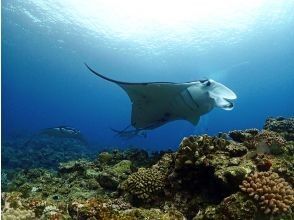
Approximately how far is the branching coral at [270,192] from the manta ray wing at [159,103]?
97.9 inches

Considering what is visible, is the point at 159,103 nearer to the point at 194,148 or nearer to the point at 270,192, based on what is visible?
the point at 194,148

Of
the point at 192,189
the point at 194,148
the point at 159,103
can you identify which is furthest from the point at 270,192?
the point at 159,103

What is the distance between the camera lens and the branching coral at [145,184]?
4.61 m

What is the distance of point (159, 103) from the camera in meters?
6.48

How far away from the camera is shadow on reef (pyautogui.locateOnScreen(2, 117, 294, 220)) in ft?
11.9

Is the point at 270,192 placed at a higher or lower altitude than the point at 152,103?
lower

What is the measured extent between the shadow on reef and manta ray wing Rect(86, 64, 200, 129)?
3.75ft

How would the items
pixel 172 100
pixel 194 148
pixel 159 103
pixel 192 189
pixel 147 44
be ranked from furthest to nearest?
1. pixel 147 44
2. pixel 159 103
3. pixel 172 100
4. pixel 194 148
5. pixel 192 189

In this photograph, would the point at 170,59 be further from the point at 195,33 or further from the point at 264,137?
the point at 264,137

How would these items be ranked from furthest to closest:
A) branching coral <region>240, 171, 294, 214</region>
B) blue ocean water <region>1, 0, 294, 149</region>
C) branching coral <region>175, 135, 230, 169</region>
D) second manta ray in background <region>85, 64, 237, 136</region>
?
1. blue ocean water <region>1, 0, 294, 149</region>
2. second manta ray in background <region>85, 64, 237, 136</region>
3. branching coral <region>175, 135, 230, 169</region>
4. branching coral <region>240, 171, 294, 214</region>

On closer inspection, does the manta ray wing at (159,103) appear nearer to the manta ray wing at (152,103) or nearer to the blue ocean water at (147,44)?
the manta ray wing at (152,103)

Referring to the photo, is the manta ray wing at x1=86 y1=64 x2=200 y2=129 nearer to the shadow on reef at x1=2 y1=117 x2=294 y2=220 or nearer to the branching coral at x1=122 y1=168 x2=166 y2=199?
the shadow on reef at x1=2 y1=117 x2=294 y2=220

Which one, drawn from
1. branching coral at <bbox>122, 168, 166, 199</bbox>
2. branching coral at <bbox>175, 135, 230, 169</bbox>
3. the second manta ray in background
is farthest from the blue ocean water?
branching coral at <bbox>122, 168, 166, 199</bbox>

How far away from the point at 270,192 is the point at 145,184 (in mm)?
1731
